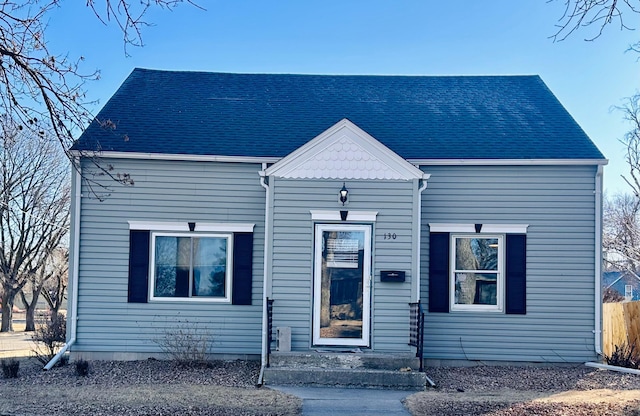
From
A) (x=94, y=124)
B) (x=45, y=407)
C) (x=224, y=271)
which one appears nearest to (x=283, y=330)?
(x=224, y=271)

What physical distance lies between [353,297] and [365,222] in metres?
1.24

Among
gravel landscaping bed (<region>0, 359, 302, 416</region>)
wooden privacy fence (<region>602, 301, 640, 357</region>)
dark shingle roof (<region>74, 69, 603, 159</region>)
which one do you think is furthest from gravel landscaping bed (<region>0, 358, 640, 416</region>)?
dark shingle roof (<region>74, 69, 603, 159</region>)

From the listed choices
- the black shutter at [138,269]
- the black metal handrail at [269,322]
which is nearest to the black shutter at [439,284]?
the black metal handrail at [269,322]

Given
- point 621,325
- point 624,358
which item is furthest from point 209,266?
point 621,325

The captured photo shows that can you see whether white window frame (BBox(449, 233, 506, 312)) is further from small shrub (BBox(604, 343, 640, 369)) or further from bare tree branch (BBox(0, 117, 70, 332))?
bare tree branch (BBox(0, 117, 70, 332))

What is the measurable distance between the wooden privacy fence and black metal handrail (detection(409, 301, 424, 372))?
4.45 meters

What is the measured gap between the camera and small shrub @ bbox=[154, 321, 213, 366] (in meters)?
10.5

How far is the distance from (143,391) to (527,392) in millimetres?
5413

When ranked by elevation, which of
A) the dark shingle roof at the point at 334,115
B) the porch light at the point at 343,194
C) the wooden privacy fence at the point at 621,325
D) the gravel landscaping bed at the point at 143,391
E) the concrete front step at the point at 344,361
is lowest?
the gravel landscaping bed at the point at 143,391

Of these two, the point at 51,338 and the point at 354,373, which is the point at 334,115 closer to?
the point at 354,373

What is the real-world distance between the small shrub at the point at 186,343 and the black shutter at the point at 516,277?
5374mm

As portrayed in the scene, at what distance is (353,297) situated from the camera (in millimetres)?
10375

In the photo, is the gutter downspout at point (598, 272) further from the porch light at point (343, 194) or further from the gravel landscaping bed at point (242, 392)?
the porch light at point (343, 194)

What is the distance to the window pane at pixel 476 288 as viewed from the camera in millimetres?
11445
